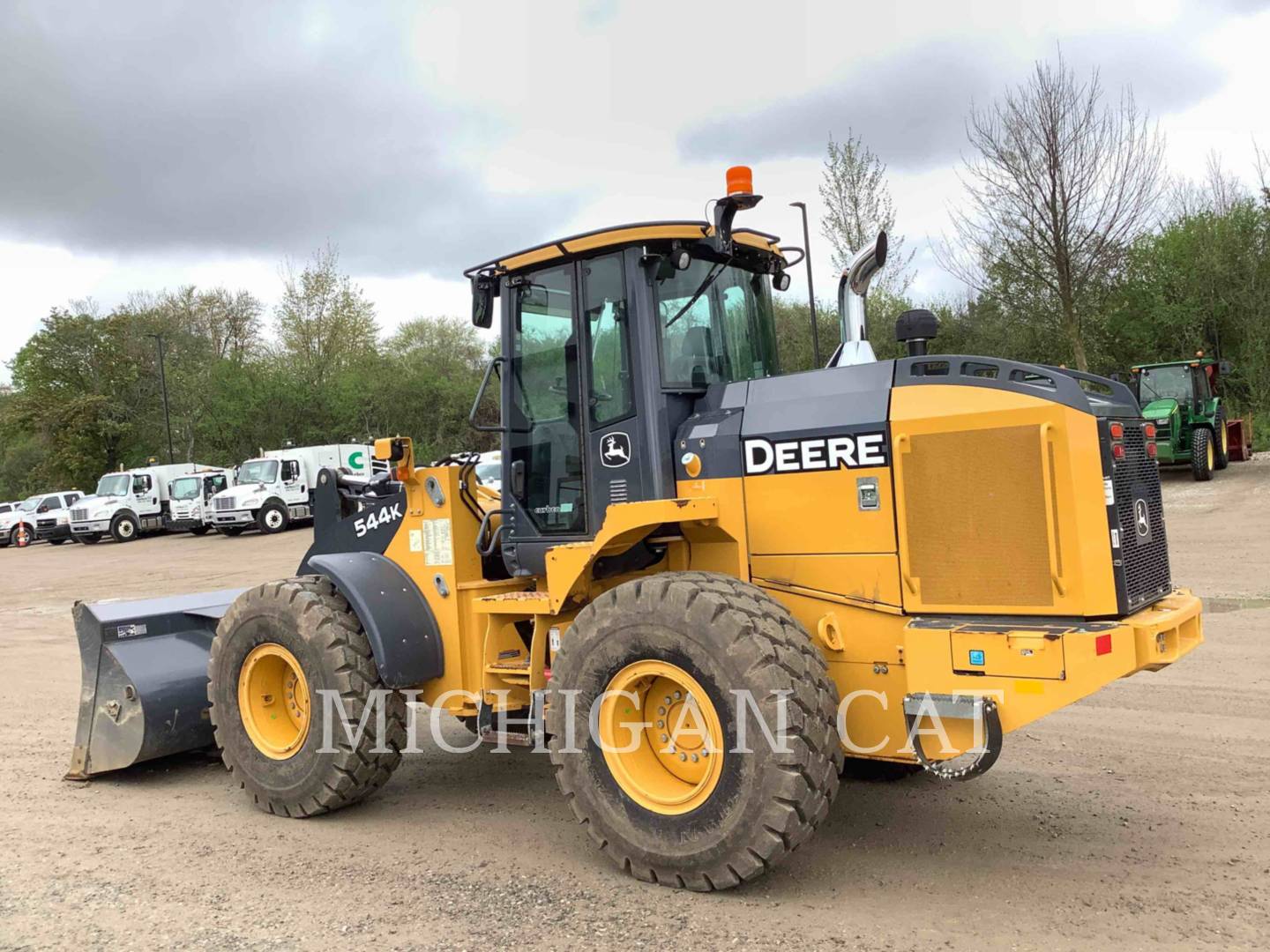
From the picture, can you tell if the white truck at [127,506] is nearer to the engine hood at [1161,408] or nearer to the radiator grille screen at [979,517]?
the engine hood at [1161,408]

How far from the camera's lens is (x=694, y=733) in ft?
13.6

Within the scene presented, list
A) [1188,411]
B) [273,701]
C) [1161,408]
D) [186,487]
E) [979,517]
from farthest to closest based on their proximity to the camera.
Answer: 1. [186,487]
2. [1188,411]
3. [1161,408]
4. [273,701]
5. [979,517]

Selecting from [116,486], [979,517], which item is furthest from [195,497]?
[979,517]

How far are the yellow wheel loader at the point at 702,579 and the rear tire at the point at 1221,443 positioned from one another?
1775 centimetres

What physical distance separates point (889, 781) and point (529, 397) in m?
2.79

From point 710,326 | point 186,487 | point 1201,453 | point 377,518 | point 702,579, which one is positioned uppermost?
point 186,487

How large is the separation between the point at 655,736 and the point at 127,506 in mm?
32287

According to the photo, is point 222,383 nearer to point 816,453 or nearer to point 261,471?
point 261,471

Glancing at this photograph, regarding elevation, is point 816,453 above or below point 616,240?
below

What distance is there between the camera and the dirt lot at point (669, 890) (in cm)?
372

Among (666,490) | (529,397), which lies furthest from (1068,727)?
(529,397)

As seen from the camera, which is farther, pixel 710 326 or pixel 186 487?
pixel 186 487

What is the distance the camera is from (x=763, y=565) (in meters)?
4.47

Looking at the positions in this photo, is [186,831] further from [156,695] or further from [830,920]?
[830,920]
